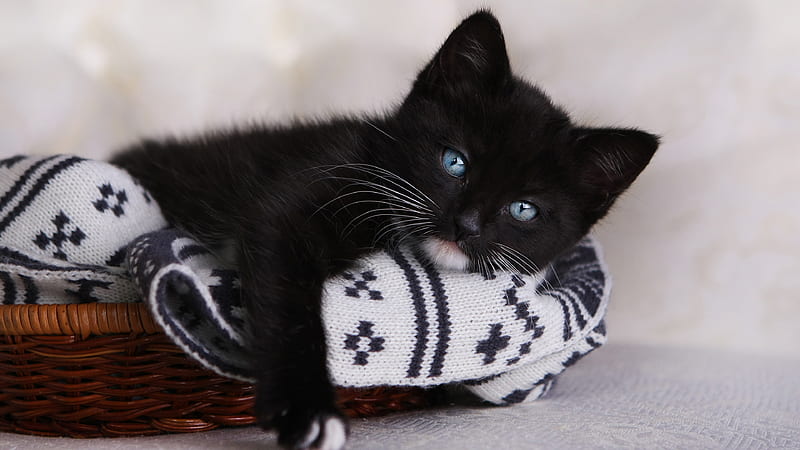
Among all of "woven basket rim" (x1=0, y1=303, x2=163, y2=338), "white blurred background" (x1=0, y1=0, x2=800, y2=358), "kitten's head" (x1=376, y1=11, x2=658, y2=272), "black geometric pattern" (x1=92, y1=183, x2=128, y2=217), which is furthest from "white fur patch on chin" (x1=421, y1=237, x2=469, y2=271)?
"white blurred background" (x1=0, y1=0, x2=800, y2=358)

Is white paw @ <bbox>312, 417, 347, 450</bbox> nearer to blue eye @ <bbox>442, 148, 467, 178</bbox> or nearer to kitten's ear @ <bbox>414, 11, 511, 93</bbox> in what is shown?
blue eye @ <bbox>442, 148, 467, 178</bbox>

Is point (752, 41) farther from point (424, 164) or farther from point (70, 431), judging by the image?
point (70, 431)

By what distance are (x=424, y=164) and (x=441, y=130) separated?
0.30ft

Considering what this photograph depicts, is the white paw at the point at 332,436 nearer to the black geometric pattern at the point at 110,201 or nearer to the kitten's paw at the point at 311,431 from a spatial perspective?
the kitten's paw at the point at 311,431

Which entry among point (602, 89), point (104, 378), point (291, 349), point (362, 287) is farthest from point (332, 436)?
point (602, 89)

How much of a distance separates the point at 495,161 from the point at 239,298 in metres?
0.58

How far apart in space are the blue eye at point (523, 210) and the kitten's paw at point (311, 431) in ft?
2.04

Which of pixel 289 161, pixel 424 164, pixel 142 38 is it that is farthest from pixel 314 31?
pixel 424 164

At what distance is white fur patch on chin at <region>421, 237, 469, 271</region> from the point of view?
1605mm

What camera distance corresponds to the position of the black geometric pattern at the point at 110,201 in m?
1.66

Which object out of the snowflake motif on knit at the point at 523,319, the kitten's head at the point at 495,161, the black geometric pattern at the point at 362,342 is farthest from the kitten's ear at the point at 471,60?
the black geometric pattern at the point at 362,342

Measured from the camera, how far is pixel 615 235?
2652 mm

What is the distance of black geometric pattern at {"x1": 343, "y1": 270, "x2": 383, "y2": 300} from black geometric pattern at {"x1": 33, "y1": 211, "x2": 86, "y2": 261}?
0.56m

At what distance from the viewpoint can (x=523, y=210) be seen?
1.68 metres
